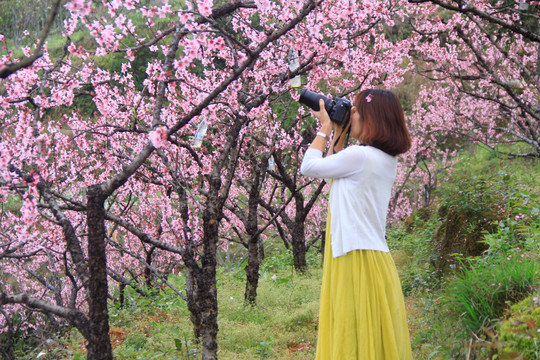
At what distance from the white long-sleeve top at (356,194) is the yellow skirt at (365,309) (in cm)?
7

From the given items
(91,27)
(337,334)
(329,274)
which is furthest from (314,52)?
(337,334)

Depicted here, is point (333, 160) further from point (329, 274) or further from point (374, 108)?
point (329, 274)

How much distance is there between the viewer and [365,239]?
8.54ft

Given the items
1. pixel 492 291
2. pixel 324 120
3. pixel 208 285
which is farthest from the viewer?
pixel 208 285

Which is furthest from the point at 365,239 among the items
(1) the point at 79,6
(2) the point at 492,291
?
(1) the point at 79,6

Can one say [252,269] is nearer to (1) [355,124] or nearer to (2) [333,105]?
(2) [333,105]

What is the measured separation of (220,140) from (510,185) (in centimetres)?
361

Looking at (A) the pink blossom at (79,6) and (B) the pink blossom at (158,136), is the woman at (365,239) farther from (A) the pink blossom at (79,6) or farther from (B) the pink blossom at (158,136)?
(A) the pink blossom at (79,6)

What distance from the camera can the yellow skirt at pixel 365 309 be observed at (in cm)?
258

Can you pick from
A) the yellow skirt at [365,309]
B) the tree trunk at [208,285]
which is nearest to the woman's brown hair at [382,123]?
the yellow skirt at [365,309]

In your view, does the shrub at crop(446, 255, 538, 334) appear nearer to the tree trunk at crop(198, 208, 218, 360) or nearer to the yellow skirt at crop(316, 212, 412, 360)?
the yellow skirt at crop(316, 212, 412, 360)

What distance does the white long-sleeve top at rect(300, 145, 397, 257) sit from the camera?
2.59 m

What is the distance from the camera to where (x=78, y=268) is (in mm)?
3074

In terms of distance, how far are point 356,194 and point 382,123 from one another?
0.42 metres
